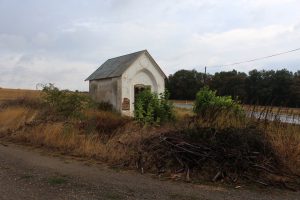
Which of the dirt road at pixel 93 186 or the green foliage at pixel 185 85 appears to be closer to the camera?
the dirt road at pixel 93 186

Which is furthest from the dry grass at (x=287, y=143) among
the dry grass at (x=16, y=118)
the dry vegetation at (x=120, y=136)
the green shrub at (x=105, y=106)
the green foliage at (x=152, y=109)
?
the green shrub at (x=105, y=106)

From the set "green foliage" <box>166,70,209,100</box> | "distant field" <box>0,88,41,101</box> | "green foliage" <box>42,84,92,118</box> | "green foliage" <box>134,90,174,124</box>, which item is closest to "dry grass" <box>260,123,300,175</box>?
"green foliage" <box>134,90,174,124</box>

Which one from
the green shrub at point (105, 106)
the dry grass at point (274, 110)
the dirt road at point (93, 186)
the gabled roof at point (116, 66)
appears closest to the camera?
the dirt road at point (93, 186)

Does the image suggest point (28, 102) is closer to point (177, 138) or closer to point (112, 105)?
point (112, 105)

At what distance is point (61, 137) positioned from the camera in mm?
13984

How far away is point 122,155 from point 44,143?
15.1 ft

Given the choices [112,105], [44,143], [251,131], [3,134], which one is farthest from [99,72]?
[251,131]

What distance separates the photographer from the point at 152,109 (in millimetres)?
18828

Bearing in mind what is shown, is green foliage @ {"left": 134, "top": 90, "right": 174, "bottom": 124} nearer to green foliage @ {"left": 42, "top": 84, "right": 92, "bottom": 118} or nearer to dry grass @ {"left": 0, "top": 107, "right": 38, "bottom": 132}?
green foliage @ {"left": 42, "top": 84, "right": 92, "bottom": 118}

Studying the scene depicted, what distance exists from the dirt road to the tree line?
18.9 ft

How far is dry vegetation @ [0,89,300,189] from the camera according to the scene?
32.2 ft

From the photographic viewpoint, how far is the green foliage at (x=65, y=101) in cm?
1800

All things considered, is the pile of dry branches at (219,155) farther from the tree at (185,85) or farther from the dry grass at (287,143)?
the tree at (185,85)

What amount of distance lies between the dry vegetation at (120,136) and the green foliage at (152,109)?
7.93 feet
